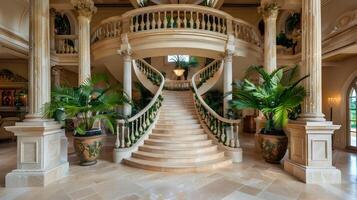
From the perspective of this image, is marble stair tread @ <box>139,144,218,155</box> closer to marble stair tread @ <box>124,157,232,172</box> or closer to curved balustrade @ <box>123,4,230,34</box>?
marble stair tread @ <box>124,157,232,172</box>

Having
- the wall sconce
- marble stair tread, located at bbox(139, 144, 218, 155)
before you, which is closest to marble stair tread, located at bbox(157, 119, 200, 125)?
marble stair tread, located at bbox(139, 144, 218, 155)

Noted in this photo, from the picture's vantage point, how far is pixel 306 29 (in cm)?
384

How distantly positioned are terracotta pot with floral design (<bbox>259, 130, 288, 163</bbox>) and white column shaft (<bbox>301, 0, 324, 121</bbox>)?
95 centimetres

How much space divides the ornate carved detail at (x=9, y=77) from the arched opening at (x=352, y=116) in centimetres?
1398

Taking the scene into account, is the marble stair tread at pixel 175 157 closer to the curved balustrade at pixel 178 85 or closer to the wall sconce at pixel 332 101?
the curved balustrade at pixel 178 85

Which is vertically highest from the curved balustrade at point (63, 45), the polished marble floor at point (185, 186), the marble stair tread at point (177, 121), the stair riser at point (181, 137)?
the curved balustrade at point (63, 45)

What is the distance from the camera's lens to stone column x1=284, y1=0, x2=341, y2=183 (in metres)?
3.48

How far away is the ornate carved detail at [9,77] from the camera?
8677mm

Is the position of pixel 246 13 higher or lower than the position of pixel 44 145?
higher

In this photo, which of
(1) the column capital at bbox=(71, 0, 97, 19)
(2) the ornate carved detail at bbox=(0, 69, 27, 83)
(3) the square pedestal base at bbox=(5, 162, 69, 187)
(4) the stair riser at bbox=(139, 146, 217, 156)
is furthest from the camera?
(2) the ornate carved detail at bbox=(0, 69, 27, 83)

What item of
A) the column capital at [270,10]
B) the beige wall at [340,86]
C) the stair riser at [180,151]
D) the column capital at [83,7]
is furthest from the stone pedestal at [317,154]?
the column capital at [83,7]

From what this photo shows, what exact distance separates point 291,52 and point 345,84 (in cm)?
225

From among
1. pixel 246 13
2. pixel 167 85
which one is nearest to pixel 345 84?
pixel 246 13

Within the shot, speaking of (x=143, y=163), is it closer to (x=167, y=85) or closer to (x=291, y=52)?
(x=167, y=85)
